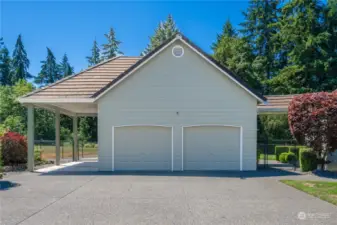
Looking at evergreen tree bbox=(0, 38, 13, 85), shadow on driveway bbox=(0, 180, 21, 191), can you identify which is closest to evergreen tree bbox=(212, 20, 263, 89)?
shadow on driveway bbox=(0, 180, 21, 191)

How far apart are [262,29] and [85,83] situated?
27.2 metres

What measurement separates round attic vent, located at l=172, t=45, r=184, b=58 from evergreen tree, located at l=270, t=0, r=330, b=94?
19.2 metres

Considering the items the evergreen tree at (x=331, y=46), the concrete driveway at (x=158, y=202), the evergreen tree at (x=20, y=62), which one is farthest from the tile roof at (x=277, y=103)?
the evergreen tree at (x=20, y=62)

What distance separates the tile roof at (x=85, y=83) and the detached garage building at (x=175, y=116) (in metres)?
0.10

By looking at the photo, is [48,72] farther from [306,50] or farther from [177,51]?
[177,51]

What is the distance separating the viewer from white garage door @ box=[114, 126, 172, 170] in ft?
50.1

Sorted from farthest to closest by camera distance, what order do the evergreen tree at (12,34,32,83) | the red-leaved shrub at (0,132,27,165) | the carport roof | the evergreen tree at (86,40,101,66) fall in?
the evergreen tree at (86,40,101,66)
the evergreen tree at (12,34,32,83)
the carport roof
the red-leaved shrub at (0,132,27,165)

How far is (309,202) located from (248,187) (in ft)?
8.14

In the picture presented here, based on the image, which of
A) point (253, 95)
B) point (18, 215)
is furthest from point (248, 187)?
point (18, 215)

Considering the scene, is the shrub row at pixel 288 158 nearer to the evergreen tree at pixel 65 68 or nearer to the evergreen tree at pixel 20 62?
the evergreen tree at pixel 65 68

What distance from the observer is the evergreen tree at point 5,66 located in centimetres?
5838

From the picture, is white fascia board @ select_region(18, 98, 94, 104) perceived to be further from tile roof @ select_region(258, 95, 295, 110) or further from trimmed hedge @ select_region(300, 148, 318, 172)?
trimmed hedge @ select_region(300, 148, 318, 172)

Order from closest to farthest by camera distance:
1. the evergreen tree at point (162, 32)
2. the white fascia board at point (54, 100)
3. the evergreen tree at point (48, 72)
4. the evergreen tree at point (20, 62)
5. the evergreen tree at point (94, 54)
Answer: the white fascia board at point (54, 100), the evergreen tree at point (162, 32), the evergreen tree at point (20, 62), the evergreen tree at point (94, 54), the evergreen tree at point (48, 72)

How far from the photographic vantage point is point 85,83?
16.2 meters
